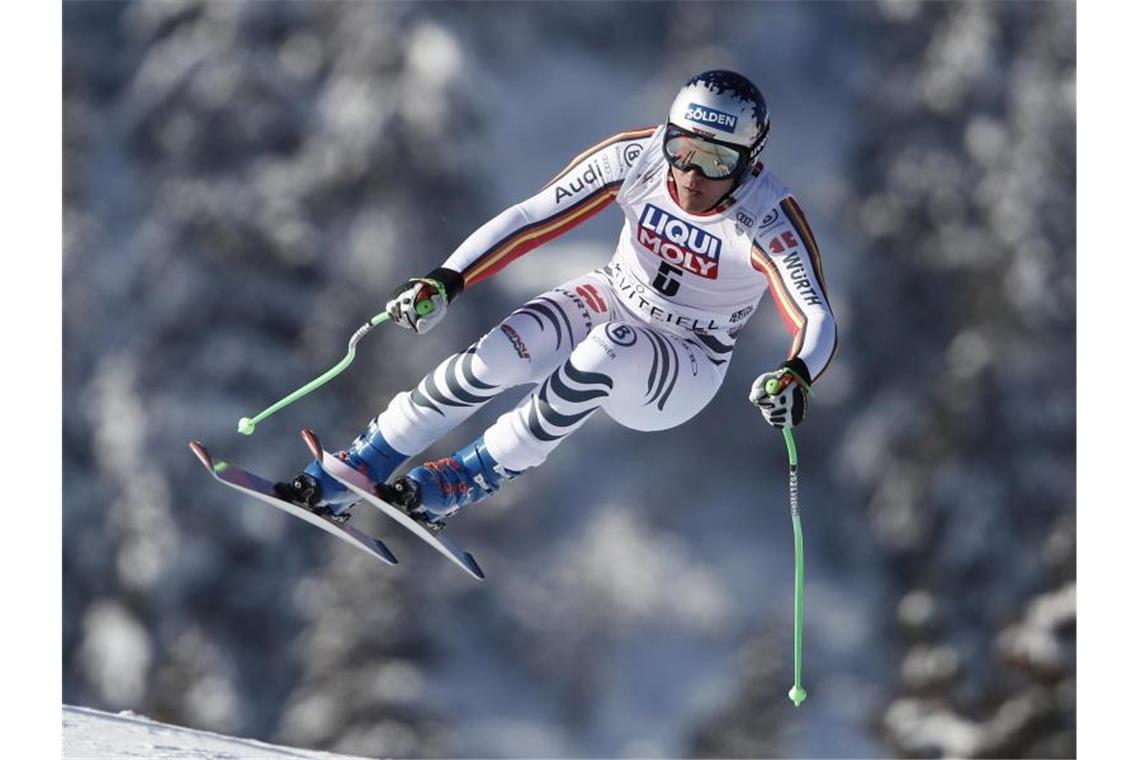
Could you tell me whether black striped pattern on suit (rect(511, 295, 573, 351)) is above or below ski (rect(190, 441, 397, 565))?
above

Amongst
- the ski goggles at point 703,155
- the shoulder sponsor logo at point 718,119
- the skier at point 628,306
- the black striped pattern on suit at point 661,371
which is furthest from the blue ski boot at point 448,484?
the shoulder sponsor logo at point 718,119

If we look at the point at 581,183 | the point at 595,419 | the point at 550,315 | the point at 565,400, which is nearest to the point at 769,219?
the point at 581,183

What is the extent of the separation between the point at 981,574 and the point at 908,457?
4.15 feet

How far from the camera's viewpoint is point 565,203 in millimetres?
5469

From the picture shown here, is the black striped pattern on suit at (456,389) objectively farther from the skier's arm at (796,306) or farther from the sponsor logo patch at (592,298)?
the skier's arm at (796,306)

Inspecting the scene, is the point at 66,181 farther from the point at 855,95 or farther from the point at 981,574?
the point at 981,574

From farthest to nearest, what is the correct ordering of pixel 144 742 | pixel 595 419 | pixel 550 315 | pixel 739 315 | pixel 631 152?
1. pixel 595 419
2. pixel 144 742
3. pixel 739 315
4. pixel 631 152
5. pixel 550 315

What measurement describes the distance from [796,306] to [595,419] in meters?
10.9

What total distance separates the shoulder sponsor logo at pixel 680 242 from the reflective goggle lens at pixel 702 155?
0.23m

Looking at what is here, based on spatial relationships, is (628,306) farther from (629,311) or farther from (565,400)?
(565,400)

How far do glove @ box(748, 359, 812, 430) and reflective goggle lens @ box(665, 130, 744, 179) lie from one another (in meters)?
0.70

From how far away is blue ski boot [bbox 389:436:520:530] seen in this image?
5.29 metres

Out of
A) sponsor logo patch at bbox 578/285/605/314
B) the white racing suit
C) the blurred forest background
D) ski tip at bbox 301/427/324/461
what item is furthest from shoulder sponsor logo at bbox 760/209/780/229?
the blurred forest background

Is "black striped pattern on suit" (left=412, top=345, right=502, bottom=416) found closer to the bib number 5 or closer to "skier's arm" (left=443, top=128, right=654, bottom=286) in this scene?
"skier's arm" (left=443, top=128, right=654, bottom=286)
